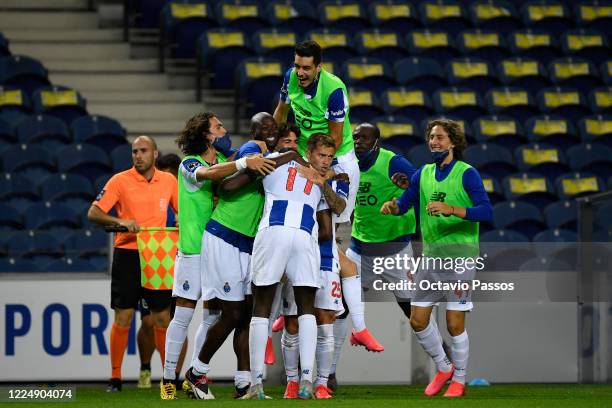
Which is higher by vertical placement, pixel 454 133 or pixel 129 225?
pixel 454 133

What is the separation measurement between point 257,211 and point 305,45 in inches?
46.7

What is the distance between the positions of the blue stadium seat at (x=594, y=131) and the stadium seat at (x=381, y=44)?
103 inches

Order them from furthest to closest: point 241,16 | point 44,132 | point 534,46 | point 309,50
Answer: point 534,46, point 241,16, point 44,132, point 309,50

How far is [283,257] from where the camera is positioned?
8.04 m

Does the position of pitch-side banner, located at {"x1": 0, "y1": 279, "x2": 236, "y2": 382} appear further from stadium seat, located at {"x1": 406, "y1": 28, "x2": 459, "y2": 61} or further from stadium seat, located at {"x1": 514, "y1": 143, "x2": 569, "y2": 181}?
stadium seat, located at {"x1": 406, "y1": 28, "x2": 459, "y2": 61}

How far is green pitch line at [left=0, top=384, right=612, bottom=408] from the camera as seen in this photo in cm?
784

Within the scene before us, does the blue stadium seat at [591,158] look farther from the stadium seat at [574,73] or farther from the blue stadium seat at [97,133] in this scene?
the blue stadium seat at [97,133]

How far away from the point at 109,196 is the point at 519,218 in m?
6.19

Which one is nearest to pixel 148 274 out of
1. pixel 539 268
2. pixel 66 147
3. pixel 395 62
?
pixel 539 268

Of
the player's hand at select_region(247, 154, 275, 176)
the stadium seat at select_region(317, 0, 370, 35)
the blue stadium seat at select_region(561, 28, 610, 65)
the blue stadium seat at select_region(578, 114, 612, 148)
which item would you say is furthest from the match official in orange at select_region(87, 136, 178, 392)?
the blue stadium seat at select_region(561, 28, 610, 65)

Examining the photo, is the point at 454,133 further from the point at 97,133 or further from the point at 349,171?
the point at 97,133

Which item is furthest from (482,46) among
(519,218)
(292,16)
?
(519,218)

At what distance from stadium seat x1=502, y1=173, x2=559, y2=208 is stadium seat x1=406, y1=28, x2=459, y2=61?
2.78m

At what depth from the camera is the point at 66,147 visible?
560 inches
